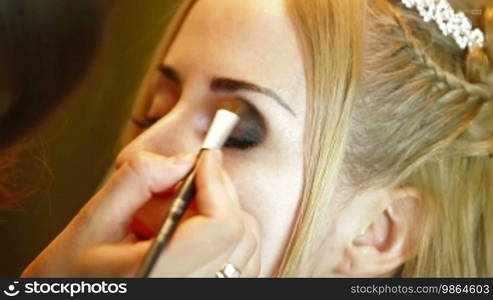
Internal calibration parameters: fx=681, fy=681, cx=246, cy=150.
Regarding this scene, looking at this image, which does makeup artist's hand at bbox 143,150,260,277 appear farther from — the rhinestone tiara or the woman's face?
the rhinestone tiara

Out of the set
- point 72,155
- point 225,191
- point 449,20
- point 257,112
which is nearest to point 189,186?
point 225,191

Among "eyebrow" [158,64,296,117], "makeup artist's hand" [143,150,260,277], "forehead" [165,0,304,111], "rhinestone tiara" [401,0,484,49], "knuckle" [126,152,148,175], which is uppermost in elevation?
"rhinestone tiara" [401,0,484,49]

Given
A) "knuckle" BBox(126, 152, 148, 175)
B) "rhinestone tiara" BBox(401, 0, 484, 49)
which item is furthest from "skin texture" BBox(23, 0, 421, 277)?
"rhinestone tiara" BBox(401, 0, 484, 49)

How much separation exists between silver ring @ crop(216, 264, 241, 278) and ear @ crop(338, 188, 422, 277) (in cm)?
18

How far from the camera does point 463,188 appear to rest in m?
Answer: 0.74

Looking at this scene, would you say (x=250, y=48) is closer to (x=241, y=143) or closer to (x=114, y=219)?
(x=241, y=143)

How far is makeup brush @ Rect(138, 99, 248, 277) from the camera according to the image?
0.51m

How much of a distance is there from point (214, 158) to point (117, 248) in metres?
0.11

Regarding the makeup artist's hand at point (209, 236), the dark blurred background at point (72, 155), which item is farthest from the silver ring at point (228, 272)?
the dark blurred background at point (72, 155)

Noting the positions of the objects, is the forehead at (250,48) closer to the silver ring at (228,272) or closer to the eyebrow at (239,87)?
the eyebrow at (239,87)

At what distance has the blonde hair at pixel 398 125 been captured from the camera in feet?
2.19

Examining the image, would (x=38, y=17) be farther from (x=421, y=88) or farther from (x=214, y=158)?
(x=421, y=88)

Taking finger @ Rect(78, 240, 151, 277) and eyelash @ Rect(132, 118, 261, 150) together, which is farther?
eyelash @ Rect(132, 118, 261, 150)

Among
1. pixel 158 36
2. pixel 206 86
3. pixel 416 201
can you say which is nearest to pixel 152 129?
pixel 206 86
